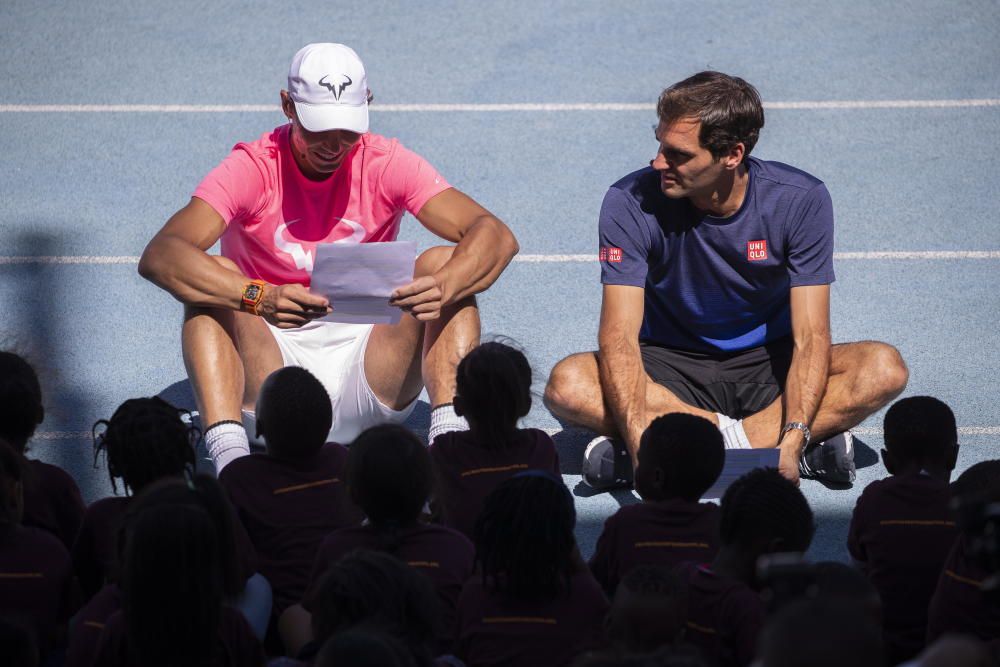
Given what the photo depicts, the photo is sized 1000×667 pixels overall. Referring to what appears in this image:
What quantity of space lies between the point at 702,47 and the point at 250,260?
448 cm

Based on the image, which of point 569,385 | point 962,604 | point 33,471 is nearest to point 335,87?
point 569,385

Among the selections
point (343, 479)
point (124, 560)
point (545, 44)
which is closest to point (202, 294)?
point (343, 479)

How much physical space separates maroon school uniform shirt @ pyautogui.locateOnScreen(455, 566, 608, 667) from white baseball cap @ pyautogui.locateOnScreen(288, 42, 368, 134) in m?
2.08

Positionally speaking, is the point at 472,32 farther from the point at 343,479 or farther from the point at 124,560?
the point at 124,560

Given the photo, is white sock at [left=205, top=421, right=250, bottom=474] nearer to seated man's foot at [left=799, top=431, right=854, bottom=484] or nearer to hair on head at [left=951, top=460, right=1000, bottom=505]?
seated man's foot at [left=799, top=431, right=854, bottom=484]

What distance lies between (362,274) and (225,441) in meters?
0.72

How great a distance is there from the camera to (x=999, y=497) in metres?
2.91

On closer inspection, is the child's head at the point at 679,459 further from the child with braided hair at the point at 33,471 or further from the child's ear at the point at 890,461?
the child with braided hair at the point at 33,471

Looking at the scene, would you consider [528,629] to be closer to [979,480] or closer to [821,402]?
[979,480]

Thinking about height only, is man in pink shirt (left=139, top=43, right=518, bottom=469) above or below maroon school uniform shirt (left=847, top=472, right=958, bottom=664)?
above

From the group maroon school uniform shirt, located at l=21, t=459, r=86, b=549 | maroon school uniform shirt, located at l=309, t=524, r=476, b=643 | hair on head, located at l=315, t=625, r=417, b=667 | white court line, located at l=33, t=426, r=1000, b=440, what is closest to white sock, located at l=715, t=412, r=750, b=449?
white court line, located at l=33, t=426, r=1000, b=440

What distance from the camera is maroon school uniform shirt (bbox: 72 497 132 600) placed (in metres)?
3.23

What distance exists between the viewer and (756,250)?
4.49 m

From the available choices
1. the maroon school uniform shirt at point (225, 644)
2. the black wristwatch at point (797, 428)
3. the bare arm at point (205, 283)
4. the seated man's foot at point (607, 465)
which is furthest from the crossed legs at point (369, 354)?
the maroon school uniform shirt at point (225, 644)
